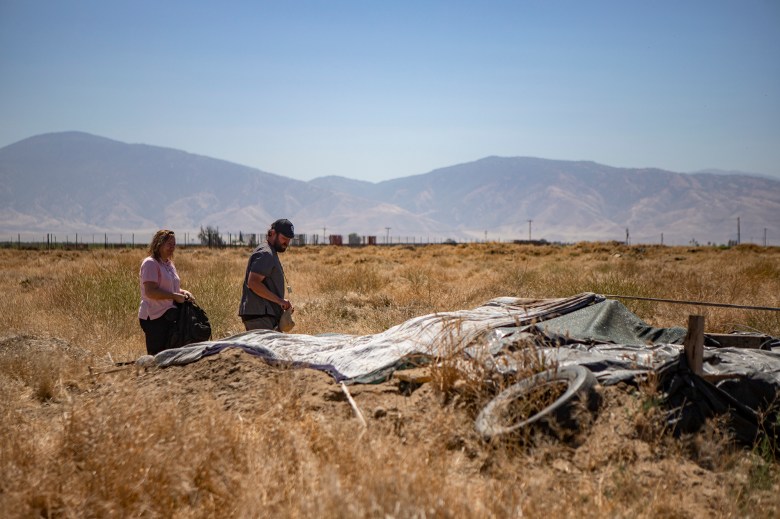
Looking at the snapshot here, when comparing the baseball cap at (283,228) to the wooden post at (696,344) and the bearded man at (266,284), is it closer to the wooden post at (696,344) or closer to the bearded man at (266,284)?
the bearded man at (266,284)

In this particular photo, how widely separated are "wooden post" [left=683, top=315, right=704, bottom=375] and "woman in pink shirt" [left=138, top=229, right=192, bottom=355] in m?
4.90

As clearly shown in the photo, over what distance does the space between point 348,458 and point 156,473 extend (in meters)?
1.13

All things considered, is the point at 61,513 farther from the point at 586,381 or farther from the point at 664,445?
the point at 664,445

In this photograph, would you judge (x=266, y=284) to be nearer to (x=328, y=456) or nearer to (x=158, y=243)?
(x=158, y=243)

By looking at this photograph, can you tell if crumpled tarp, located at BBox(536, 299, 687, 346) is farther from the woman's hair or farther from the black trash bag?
the woman's hair

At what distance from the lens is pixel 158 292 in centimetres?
692

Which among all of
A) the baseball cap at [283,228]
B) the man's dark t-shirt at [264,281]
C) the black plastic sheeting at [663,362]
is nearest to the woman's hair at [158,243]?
the man's dark t-shirt at [264,281]

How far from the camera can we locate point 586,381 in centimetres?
490

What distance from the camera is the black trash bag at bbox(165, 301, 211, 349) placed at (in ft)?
23.6

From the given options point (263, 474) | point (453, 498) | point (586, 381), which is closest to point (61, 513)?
point (263, 474)

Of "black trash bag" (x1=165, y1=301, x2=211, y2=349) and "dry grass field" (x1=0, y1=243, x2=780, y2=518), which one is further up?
"black trash bag" (x1=165, y1=301, x2=211, y2=349)

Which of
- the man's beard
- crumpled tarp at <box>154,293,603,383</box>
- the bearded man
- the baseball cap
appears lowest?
crumpled tarp at <box>154,293,603,383</box>

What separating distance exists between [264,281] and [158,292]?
49.4 inches

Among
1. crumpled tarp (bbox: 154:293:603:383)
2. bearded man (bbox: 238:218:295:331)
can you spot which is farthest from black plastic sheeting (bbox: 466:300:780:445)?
bearded man (bbox: 238:218:295:331)
